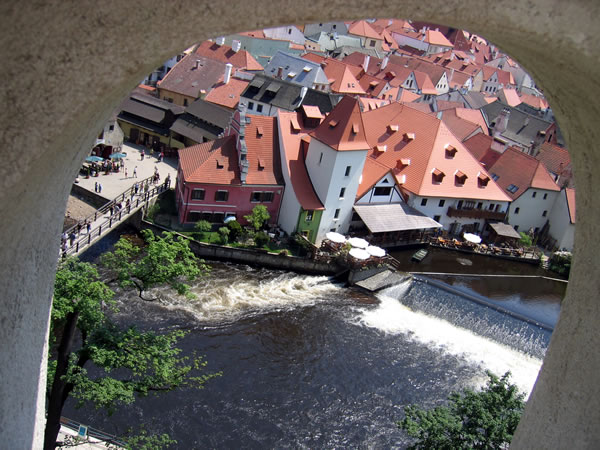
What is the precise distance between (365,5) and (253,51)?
5408 cm

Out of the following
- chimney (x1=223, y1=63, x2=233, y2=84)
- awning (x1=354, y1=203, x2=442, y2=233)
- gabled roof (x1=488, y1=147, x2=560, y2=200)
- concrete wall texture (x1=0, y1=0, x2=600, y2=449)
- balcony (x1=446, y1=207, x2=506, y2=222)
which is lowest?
awning (x1=354, y1=203, x2=442, y2=233)

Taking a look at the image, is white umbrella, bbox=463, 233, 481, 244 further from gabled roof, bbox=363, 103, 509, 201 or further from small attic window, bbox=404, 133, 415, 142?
small attic window, bbox=404, 133, 415, 142

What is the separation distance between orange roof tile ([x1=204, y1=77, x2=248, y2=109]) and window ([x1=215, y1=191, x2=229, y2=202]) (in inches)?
520

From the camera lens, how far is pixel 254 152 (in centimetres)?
2692

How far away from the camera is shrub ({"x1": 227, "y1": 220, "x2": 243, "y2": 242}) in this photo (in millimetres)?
24953

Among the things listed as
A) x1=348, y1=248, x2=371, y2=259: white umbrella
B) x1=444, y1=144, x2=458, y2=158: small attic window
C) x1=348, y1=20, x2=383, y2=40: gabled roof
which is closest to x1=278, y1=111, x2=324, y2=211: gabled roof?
x1=348, y1=248, x2=371, y2=259: white umbrella

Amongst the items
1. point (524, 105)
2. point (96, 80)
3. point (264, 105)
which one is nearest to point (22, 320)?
point (96, 80)

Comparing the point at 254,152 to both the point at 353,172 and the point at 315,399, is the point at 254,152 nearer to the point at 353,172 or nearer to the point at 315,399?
the point at 353,172

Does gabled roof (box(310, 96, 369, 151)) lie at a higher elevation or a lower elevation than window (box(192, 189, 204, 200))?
higher

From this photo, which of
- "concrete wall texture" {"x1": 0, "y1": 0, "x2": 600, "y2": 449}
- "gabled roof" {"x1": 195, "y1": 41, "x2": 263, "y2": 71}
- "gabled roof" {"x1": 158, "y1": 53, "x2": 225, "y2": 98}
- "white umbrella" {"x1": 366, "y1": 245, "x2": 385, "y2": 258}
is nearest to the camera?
"concrete wall texture" {"x1": 0, "y1": 0, "x2": 600, "y2": 449}

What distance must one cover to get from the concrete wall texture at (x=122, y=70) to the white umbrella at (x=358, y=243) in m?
21.8

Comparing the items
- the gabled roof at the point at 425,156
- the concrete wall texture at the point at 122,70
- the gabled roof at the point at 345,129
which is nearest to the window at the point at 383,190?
the gabled roof at the point at 425,156

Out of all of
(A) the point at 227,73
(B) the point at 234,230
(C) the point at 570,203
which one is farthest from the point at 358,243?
(A) the point at 227,73

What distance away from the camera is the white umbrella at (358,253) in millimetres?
24812
